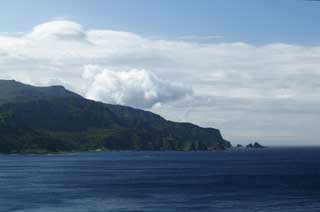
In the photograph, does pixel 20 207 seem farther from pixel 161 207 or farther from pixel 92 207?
pixel 161 207

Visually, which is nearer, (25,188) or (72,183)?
(25,188)

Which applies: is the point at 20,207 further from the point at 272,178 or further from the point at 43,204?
the point at 272,178

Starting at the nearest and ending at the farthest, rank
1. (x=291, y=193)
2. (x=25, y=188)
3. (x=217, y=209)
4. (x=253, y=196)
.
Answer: (x=217, y=209)
(x=253, y=196)
(x=291, y=193)
(x=25, y=188)

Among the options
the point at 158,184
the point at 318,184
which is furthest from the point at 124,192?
the point at 318,184

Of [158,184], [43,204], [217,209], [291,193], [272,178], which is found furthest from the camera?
[272,178]

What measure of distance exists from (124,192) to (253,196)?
3109cm

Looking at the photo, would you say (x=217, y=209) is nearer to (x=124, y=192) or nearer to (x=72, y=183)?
(x=124, y=192)

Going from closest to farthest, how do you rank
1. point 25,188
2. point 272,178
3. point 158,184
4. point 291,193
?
point 291,193, point 25,188, point 158,184, point 272,178

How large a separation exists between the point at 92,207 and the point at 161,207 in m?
13.0

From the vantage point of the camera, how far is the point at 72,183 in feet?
530

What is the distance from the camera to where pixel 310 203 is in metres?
112

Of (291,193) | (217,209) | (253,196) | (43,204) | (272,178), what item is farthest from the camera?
(272,178)

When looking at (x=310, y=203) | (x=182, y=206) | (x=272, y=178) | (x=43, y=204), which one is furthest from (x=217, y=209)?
(x=272, y=178)

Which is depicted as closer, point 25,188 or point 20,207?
point 20,207
